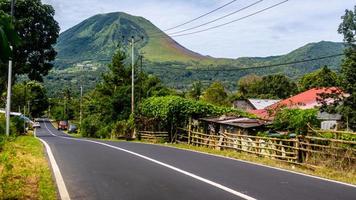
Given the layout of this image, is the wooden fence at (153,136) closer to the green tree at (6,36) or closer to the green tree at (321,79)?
the green tree at (321,79)

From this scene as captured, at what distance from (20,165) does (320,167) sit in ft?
31.2

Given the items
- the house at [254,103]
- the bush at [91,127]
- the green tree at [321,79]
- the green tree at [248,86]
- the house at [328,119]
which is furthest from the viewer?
the green tree at [248,86]

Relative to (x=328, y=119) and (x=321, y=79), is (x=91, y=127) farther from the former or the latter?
(x=328, y=119)

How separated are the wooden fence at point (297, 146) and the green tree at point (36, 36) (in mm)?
17361

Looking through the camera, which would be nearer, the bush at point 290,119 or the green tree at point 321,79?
the bush at point 290,119

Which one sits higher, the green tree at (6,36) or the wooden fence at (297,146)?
the green tree at (6,36)

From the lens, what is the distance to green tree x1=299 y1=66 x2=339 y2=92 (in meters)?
60.5

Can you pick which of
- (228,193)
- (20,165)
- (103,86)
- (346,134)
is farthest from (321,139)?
(103,86)

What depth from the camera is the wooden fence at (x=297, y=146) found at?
15.4 m

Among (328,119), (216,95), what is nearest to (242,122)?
(328,119)

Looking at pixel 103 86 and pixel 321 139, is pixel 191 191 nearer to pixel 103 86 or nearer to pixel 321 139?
pixel 321 139

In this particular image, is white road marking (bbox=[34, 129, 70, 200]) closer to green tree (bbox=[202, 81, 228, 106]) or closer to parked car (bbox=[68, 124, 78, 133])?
green tree (bbox=[202, 81, 228, 106])

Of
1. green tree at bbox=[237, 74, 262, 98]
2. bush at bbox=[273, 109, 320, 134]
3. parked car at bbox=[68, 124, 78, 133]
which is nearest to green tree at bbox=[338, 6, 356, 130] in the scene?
bush at bbox=[273, 109, 320, 134]

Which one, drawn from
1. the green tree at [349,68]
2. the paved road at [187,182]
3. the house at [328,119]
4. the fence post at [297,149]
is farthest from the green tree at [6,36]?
the house at [328,119]
